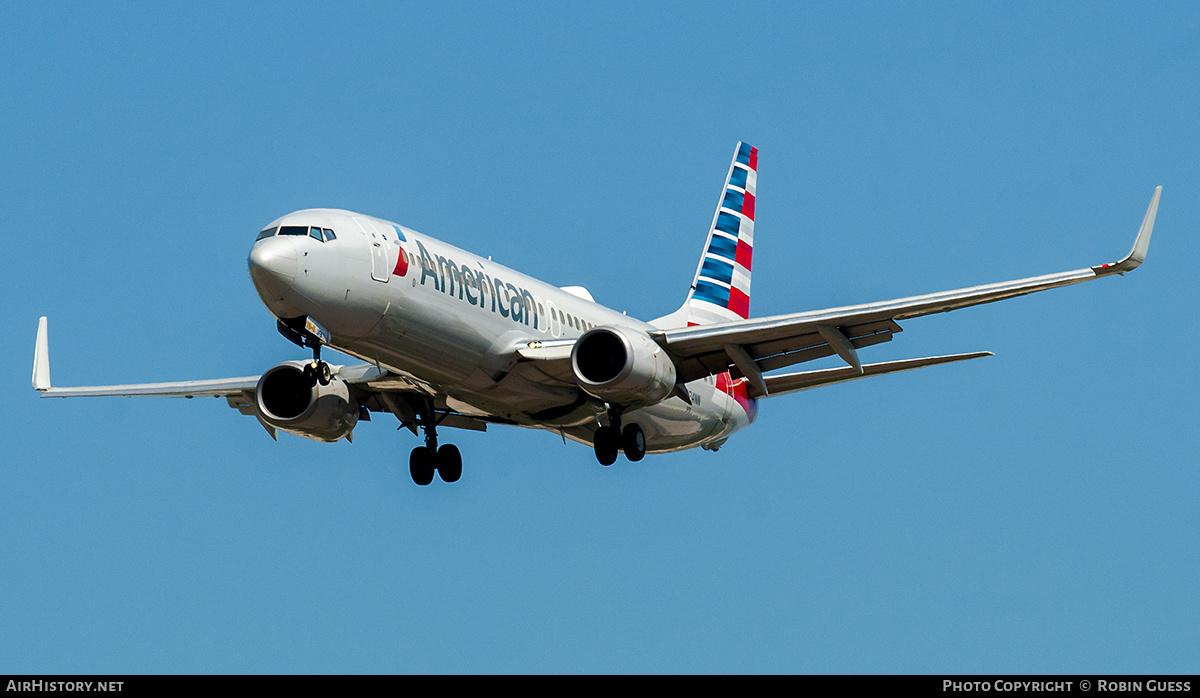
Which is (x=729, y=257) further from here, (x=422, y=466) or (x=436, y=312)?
(x=436, y=312)

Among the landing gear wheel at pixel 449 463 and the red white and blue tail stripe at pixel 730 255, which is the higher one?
the red white and blue tail stripe at pixel 730 255

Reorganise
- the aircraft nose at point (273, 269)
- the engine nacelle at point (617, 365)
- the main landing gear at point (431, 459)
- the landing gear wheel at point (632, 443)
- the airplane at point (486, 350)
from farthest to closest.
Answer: the main landing gear at point (431, 459), the landing gear wheel at point (632, 443), the engine nacelle at point (617, 365), the airplane at point (486, 350), the aircraft nose at point (273, 269)

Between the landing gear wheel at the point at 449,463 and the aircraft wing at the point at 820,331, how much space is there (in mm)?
6139

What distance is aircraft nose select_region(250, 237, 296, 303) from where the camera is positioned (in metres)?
30.1

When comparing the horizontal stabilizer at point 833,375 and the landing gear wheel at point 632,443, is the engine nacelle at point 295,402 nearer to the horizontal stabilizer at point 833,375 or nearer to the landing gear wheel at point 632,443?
the landing gear wheel at point 632,443

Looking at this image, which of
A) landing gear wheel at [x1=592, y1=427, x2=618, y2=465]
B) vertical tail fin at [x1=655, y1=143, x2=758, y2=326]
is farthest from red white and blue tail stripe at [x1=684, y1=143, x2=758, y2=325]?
landing gear wheel at [x1=592, y1=427, x2=618, y2=465]

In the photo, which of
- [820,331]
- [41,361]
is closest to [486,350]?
[820,331]

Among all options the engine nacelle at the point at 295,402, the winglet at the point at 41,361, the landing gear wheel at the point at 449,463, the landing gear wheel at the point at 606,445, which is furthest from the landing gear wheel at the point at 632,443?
the winglet at the point at 41,361

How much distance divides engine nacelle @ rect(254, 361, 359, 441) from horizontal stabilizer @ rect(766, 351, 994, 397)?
1090cm

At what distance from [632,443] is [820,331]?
532 centimetres

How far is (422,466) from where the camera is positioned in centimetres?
3834

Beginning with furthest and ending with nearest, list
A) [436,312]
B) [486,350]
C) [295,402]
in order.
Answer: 1. [295,402]
2. [486,350]
3. [436,312]

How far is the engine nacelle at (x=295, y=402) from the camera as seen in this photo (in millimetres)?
36562
